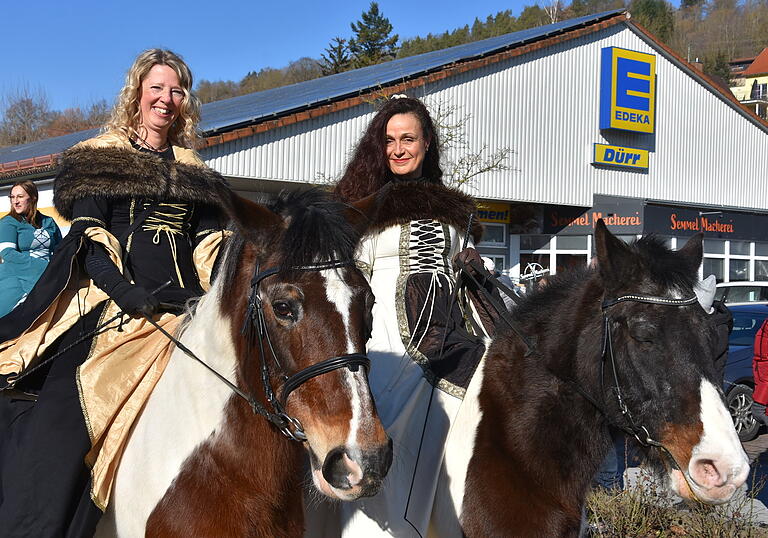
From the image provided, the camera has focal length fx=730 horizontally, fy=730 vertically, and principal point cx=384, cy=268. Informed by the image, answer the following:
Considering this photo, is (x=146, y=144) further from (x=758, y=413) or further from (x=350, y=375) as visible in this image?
(x=758, y=413)

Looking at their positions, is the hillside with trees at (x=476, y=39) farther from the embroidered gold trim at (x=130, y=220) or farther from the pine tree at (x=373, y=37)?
the embroidered gold trim at (x=130, y=220)

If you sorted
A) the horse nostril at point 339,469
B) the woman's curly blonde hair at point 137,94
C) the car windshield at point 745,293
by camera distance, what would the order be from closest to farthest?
the horse nostril at point 339,469, the woman's curly blonde hair at point 137,94, the car windshield at point 745,293

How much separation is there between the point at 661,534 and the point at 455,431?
289 centimetres

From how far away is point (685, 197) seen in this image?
27.7 metres

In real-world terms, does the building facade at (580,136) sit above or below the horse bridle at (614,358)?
above

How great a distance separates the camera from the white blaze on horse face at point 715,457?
2725mm

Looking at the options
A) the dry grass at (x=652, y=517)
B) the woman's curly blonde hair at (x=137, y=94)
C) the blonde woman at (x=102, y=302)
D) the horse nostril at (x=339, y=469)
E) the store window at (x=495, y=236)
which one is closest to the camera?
the horse nostril at (x=339, y=469)

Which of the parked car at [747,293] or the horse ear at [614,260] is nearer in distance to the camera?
the horse ear at [614,260]

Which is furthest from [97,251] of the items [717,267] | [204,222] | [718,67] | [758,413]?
[718,67]

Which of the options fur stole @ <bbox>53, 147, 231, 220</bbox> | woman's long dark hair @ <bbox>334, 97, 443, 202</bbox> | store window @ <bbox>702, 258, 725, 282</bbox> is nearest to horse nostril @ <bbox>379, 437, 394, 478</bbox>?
fur stole @ <bbox>53, 147, 231, 220</bbox>

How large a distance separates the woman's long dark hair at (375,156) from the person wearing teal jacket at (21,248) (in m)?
5.30

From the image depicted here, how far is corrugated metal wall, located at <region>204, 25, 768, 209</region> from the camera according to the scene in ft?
58.2

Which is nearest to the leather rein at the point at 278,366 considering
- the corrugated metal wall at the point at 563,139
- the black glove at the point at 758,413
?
the black glove at the point at 758,413

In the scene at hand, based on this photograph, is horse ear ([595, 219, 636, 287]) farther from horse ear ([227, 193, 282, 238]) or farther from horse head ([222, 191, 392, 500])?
horse ear ([227, 193, 282, 238])
